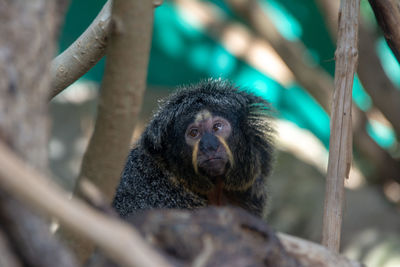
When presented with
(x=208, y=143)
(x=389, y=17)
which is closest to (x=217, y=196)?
(x=208, y=143)

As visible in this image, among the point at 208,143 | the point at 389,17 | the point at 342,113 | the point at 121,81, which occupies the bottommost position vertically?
the point at 208,143

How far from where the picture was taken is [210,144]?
5.07 meters

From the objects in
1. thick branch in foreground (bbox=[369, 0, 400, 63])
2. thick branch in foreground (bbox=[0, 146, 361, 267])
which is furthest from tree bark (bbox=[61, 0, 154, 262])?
thick branch in foreground (bbox=[369, 0, 400, 63])

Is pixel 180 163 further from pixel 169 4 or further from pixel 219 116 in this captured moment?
pixel 169 4

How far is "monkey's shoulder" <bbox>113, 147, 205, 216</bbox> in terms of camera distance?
539 cm

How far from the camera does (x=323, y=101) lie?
29.1 feet

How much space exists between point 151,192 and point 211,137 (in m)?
0.88

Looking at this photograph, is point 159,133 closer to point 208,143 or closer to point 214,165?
point 208,143

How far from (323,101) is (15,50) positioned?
289 inches

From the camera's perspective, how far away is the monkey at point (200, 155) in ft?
17.5

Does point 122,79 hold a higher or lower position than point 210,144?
higher

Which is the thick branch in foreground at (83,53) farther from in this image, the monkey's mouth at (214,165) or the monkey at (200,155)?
the monkey's mouth at (214,165)

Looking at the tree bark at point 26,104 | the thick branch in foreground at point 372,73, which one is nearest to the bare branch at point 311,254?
the tree bark at point 26,104

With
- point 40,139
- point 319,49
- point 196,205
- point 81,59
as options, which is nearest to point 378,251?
point 319,49
